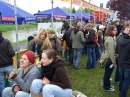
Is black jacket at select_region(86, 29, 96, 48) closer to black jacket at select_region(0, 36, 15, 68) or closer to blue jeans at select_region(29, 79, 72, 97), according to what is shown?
black jacket at select_region(0, 36, 15, 68)

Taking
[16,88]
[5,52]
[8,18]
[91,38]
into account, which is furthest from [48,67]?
[91,38]

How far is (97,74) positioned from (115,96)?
7.05ft

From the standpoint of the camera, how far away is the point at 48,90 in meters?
3.26

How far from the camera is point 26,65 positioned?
3.71 m

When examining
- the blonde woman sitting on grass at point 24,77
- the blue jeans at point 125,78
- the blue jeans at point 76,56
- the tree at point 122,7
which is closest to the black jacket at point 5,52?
the blonde woman sitting on grass at point 24,77

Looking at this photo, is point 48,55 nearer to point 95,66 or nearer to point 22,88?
point 22,88

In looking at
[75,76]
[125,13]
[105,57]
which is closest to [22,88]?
[105,57]

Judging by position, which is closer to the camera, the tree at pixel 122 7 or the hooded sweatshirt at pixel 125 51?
the hooded sweatshirt at pixel 125 51

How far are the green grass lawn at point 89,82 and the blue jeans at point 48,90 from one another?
2.12 metres

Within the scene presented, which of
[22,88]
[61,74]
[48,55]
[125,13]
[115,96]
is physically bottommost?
[115,96]

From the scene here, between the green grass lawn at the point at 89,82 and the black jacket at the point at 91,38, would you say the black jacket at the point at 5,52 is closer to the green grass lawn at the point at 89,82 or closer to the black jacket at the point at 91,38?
the green grass lawn at the point at 89,82

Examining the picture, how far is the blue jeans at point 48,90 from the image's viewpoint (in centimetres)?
326

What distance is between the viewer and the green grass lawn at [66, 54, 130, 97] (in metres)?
5.50

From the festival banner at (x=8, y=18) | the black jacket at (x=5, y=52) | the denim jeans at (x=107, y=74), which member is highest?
the festival banner at (x=8, y=18)
